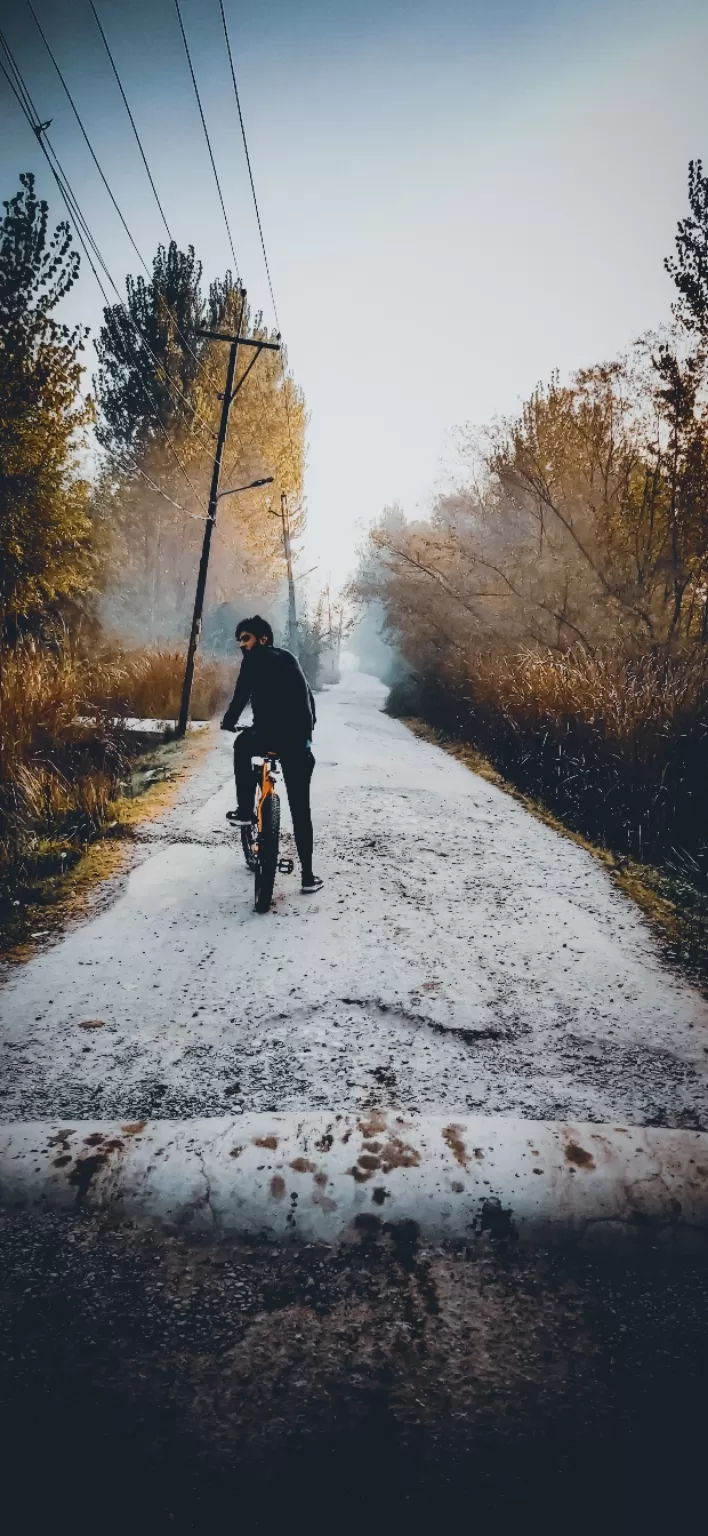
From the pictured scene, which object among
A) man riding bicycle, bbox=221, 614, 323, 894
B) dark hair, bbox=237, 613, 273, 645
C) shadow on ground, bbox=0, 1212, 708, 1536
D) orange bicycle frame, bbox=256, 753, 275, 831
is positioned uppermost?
dark hair, bbox=237, 613, 273, 645

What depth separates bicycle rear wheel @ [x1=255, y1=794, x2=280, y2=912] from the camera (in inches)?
152

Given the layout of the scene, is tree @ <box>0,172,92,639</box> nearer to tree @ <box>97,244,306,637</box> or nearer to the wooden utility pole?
the wooden utility pole

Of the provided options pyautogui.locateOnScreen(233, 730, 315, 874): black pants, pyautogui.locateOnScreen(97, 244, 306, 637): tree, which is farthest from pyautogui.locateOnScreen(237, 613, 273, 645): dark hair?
pyautogui.locateOnScreen(97, 244, 306, 637): tree

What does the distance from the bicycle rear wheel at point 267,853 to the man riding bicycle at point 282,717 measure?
22 cm

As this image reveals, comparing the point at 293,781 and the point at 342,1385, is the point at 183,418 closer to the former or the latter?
the point at 293,781

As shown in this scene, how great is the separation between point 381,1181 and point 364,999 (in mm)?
1182

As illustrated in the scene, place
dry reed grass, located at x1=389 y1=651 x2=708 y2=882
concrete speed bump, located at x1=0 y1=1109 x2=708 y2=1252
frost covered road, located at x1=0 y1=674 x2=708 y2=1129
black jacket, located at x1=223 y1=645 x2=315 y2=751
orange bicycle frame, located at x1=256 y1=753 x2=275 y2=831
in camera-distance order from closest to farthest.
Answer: concrete speed bump, located at x1=0 y1=1109 x2=708 y2=1252
frost covered road, located at x1=0 y1=674 x2=708 y2=1129
orange bicycle frame, located at x1=256 y1=753 x2=275 y2=831
black jacket, located at x1=223 y1=645 x2=315 y2=751
dry reed grass, located at x1=389 y1=651 x2=708 y2=882

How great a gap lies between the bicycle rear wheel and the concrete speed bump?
204 cm

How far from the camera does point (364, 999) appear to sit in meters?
2.89

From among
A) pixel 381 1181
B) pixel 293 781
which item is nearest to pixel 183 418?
pixel 293 781

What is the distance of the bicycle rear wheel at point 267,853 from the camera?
385 cm

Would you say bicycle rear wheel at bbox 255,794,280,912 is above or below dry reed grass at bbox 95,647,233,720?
below

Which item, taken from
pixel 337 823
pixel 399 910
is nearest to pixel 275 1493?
pixel 399 910

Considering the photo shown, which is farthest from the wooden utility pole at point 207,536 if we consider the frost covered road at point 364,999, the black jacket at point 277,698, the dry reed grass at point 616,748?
the black jacket at point 277,698
